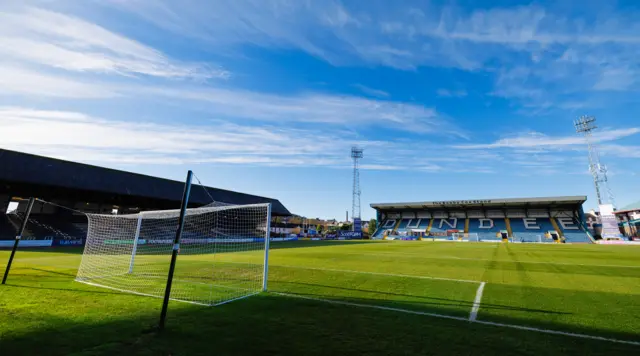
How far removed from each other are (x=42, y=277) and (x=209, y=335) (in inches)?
337

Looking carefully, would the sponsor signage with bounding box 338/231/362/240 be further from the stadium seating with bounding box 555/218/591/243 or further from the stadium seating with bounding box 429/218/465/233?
the stadium seating with bounding box 555/218/591/243

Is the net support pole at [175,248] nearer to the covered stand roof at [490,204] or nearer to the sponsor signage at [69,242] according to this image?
the sponsor signage at [69,242]

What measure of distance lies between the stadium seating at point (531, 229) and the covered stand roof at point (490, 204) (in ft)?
10.3

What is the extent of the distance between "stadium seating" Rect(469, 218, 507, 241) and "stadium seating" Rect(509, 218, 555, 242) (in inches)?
78.0

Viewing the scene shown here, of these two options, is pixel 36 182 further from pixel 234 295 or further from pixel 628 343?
pixel 628 343

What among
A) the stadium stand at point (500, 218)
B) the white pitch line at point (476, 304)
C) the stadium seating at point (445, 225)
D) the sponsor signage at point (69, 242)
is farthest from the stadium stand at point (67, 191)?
the stadium seating at point (445, 225)

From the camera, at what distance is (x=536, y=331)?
4543mm

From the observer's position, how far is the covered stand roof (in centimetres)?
4666

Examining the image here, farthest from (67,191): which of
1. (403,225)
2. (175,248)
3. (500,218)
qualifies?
(500,218)

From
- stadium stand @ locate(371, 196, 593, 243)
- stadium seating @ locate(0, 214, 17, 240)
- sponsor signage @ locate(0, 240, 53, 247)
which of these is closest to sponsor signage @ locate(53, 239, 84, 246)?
sponsor signage @ locate(0, 240, 53, 247)

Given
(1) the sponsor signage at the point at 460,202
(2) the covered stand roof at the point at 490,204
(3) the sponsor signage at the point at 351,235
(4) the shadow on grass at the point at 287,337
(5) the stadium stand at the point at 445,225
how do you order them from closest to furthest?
(4) the shadow on grass at the point at 287,337 → (2) the covered stand roof at the point at 490,204 → (1) the sponsor signage at the point at 460,202 → (5) the stadium stand at the point at 445,225 → (3) the sponsor signage at the point at 351,235

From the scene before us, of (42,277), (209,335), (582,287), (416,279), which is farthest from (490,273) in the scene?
(42,277)

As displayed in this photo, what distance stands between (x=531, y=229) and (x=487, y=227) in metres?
6.71

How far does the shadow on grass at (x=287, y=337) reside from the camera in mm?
3723
